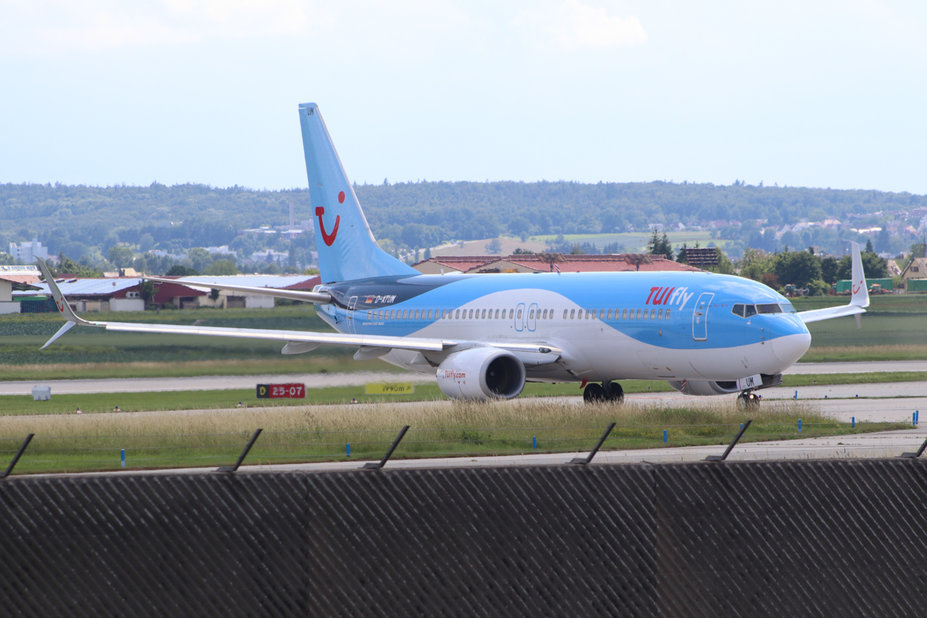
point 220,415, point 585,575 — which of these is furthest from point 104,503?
point 220,415

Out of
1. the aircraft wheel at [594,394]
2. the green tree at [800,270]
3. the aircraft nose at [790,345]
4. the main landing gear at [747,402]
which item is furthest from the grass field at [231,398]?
the green tree at [800,270]

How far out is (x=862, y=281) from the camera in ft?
141

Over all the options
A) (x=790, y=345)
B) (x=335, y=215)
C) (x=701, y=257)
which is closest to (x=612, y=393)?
(x=790, y=345)

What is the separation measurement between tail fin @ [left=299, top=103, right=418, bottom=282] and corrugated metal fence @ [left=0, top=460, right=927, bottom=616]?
1145 inches

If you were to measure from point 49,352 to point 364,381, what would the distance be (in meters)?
22.1

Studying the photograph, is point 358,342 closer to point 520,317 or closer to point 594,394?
point 520,317

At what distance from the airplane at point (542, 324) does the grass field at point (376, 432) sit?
1.49m

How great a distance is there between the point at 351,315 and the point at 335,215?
4.09 m

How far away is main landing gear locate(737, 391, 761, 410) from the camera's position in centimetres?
3316

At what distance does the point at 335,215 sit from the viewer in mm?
45094

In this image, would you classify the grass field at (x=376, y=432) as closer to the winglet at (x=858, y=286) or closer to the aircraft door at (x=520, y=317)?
the aircraft door at (x=520, y=317)

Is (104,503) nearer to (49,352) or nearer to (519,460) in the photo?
(519,460)

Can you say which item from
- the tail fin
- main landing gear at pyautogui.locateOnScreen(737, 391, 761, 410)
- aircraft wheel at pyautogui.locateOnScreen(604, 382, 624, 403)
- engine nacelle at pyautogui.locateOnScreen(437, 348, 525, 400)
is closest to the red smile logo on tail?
the tail fin

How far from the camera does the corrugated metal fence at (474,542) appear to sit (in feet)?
47.8
